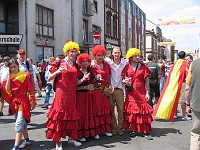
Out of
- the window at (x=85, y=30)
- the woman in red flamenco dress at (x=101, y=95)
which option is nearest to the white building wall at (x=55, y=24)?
the window at (x=85, y=30)

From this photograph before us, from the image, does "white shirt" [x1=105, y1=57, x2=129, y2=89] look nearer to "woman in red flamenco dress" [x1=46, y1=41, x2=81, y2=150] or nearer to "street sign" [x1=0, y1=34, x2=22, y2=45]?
"woman in red flamenco dress" [x1=46, y1=41, x2=81, y2=150]

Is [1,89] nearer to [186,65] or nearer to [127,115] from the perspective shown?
[127,115]

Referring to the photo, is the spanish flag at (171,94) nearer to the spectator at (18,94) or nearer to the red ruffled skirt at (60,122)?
the red ruffled skirt at (60,122)

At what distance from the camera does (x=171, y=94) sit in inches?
239

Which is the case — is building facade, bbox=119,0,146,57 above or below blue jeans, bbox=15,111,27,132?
above

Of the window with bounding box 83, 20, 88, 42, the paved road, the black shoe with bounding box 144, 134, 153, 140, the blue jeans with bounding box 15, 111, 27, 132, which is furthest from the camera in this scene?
the window with bounding box 83, 20, 88, 42

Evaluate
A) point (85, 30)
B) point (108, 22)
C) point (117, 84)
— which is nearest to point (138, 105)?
point (117, 84)

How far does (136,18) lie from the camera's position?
2103 inches

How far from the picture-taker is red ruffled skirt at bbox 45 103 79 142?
15.9 ft

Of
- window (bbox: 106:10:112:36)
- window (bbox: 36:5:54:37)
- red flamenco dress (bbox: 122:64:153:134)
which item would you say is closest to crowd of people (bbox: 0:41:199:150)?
red flamenco dress (bbox: 122:64:153:134)

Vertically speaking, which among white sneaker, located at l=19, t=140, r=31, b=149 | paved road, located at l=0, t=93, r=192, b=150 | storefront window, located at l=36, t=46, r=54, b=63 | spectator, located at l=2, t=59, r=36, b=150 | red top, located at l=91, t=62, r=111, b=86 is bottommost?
paved road, located at l=0, t=93, r=192, b=150

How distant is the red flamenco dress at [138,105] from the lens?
18.7 ft

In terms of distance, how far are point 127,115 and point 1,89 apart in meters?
2.61

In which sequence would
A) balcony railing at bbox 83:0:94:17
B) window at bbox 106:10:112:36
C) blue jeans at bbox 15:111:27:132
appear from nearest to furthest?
1. blue jeans at bbox 15:111:27:132
2. balcony railing at bbox 83:0:94:17
3. window at bbox 106:10:112:36
